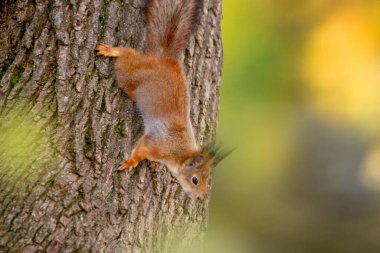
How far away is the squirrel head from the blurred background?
1.64 meters

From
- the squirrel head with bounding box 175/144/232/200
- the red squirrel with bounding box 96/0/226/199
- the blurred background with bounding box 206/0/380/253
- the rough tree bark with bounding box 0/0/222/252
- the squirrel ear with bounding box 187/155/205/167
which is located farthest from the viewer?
the blurred background with bounding box 206/0/380/253

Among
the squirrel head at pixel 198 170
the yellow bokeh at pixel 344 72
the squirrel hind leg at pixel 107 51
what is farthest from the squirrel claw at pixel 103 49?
the yellow bokeh at pixel 344 72

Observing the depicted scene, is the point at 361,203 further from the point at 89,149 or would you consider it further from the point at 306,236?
the point at 89,149

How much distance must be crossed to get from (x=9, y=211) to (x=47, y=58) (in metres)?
0.61

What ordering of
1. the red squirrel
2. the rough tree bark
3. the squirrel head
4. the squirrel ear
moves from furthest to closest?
the squirrel ear, the squirrel head, the red squirrel, the rough tree bark

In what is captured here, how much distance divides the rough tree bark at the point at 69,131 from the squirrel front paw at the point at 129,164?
0.09ft

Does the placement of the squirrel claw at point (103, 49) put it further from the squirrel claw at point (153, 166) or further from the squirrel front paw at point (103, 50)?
the squirrel claw at point (153, 166)

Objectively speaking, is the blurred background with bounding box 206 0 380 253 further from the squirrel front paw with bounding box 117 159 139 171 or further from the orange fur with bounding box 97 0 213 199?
the squirrel front paw with bounding box 117 159 139 171

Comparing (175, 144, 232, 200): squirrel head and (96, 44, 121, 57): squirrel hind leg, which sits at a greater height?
(96, 44, 121, 57): squirrel hind leg

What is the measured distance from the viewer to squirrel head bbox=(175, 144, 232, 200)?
3188mm

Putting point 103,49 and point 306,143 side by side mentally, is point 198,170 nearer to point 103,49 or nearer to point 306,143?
point 103,49

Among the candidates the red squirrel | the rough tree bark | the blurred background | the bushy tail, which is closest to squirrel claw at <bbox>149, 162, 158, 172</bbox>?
the red squirrel

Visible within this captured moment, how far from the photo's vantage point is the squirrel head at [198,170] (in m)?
3.19

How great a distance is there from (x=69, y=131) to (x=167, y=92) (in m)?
0.59
